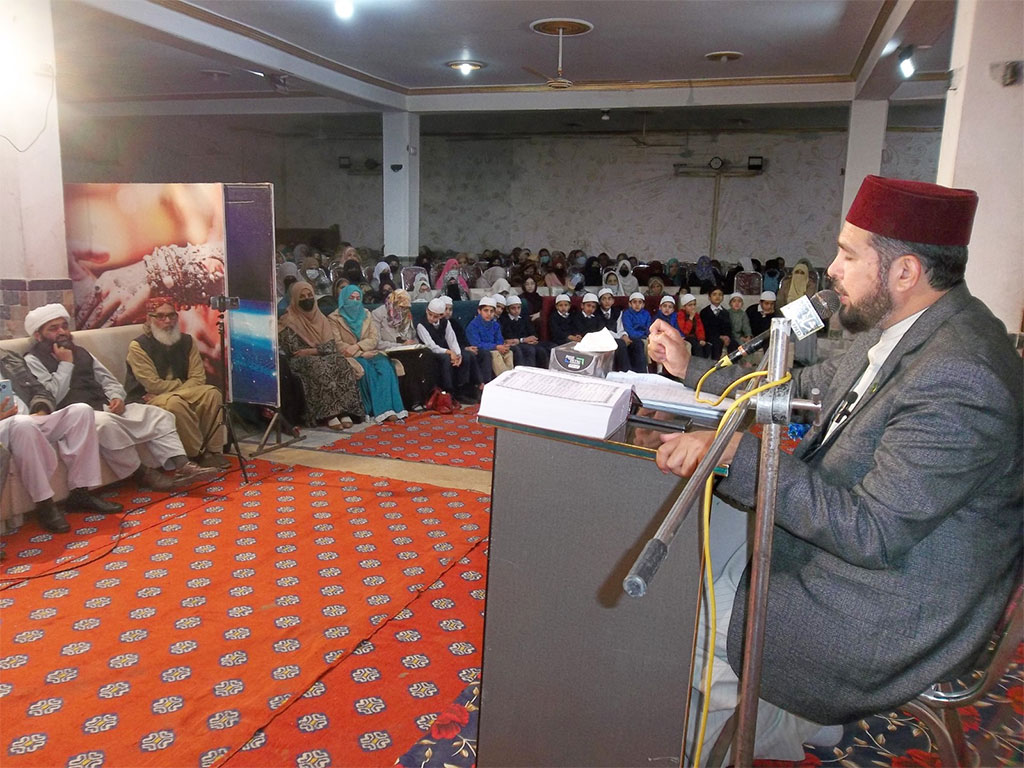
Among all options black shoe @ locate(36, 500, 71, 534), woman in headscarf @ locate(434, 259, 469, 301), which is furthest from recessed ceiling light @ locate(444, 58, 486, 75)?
black shoe @ locate(36, 500, 71, 534)

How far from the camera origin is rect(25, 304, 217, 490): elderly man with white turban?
3660 mm

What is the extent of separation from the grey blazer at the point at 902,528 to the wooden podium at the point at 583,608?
160 millimetres

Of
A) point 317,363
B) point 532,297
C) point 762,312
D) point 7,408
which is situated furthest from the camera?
point 532,297

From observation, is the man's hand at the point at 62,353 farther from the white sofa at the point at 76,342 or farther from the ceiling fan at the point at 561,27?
the ceiling fan at the point at 561,27

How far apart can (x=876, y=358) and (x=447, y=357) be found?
4.90 meters

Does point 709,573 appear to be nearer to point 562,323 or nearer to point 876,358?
point 876,358

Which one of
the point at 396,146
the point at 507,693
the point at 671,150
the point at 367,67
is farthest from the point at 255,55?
the point at 671,150

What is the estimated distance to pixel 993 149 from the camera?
3.37 m

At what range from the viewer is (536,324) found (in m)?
7.63

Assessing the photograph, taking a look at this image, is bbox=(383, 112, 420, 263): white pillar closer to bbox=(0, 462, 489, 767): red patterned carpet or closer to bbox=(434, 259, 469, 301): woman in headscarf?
bbox=(434, 259, 469, 301): woman in headscarf

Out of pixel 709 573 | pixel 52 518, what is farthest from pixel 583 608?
pixel 52 518

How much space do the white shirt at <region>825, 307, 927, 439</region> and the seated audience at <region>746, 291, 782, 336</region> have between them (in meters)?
6.35

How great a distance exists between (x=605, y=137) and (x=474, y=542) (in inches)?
425

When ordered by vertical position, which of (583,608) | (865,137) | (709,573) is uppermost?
(865,137)
